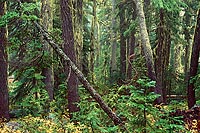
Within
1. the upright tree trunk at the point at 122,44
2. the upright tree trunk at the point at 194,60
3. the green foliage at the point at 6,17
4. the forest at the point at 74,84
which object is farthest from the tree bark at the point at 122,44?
the green foliage at the point at 6,17

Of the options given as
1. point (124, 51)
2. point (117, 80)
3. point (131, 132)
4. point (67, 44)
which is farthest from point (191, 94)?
point (124, 51)

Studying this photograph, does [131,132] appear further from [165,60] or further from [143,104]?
[165,60]

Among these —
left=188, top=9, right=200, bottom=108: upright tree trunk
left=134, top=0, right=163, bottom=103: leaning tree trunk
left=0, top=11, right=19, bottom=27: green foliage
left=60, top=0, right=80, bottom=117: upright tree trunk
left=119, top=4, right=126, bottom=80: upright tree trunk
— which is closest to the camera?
left=0, top=11, right=19, bottom=27: green foliage

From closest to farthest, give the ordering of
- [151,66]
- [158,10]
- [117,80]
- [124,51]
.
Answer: [151,66] < [158,10] < [117,80] < [124,51]

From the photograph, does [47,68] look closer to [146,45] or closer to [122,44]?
[146,45]

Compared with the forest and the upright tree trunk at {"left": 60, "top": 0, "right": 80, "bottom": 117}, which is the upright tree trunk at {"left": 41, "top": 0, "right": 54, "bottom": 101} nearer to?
the forest

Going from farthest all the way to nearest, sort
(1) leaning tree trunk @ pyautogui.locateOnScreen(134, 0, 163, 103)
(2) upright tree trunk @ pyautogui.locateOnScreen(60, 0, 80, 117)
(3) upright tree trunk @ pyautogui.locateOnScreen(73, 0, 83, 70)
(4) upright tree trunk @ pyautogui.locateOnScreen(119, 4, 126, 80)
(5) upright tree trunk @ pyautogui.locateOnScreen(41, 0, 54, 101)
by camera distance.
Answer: (4) upright tree trunk @ pyautogui.locateOnScreen(119, 4, 126, 80)
(5) upright tree trunk @ pyautogui.locateOnScreen(41, 0, 54, 101)
(1) leaning tree trunk @ pyautogui.locateOnScreen(134, 0, 163, 103)
(3) upright tree trunk @ pyautogui.locateOnScreen(73, 0, 83, 70)
(2) upright tree trunk @ pyautogui.locateOnScreen(60, 0, 80, 117)

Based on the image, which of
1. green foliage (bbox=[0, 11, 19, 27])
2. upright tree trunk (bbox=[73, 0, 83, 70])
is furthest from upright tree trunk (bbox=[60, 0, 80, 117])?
green foliage (bbox=[0, 11, 19, 27])

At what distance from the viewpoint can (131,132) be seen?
5.96 m

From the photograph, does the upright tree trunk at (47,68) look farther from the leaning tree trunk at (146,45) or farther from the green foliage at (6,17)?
the green foliage at (6,17)

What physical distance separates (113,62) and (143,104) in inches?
666

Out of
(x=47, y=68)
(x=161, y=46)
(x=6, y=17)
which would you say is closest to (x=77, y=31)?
(x=47, y=68)

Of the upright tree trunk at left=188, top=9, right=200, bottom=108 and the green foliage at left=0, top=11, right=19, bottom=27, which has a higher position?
the green foliage at left=0, top=11, right=19, bottom=27

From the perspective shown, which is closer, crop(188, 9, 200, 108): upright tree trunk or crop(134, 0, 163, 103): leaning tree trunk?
crop(188, 9, 200, 108): upright tree trunk
